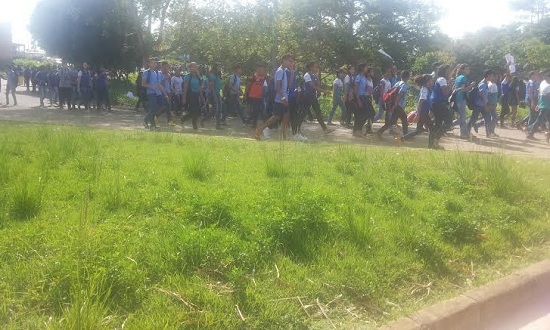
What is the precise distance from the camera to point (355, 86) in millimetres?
11039

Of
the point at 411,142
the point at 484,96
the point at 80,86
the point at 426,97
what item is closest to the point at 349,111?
the point at 411,142

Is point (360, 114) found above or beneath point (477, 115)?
beneath

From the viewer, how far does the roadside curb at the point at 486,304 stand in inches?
128

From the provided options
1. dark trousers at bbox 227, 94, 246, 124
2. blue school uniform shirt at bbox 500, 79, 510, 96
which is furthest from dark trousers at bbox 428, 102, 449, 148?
dark trousers at bbox 227, 94, 246, 124

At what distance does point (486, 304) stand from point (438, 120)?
20.5 ft

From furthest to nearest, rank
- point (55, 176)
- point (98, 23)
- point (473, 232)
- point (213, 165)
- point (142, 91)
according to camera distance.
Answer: point (98, 23) < point (142, 91) < point (213, 165) < point (55, 176) < point (473, 232)

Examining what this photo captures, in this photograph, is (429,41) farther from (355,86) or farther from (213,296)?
(213,296)

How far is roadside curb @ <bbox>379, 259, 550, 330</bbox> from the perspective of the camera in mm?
3252

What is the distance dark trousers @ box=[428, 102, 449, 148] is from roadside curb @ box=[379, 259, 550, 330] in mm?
5204

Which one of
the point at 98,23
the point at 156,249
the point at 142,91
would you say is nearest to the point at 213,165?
the point at 156,249

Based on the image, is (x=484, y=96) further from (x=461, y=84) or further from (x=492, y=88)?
(x=492, y=88)

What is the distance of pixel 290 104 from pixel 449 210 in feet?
17.6

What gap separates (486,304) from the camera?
3643mm

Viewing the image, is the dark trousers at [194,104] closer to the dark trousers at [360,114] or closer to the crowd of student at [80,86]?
the dark trousers at [360,114]
